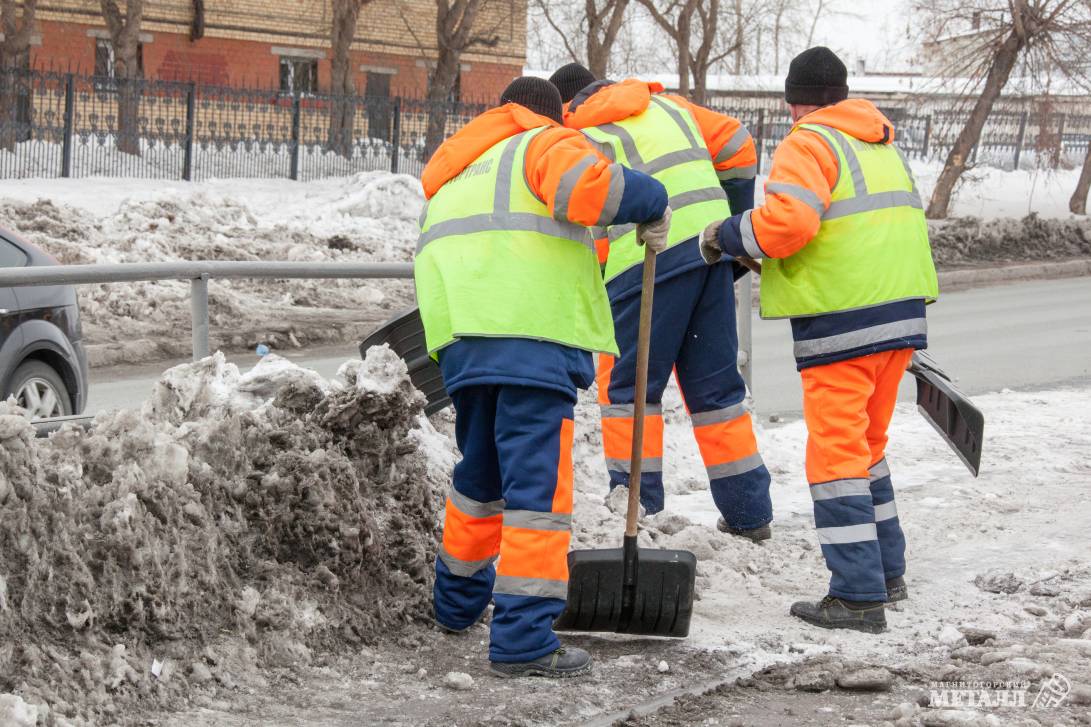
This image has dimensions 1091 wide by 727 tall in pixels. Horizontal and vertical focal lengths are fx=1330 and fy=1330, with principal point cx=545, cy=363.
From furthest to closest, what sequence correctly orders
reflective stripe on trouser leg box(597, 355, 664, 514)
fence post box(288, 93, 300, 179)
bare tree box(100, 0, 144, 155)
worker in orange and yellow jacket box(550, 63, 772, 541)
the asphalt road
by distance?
fence post box(288, 93, 300, 179), bare tree box(100, 0, 144, 155), the asphalt road, reflective stripe on trouser leg box(597, 355, 664, 514), worker in orange and yellow jacket box(550, 63, 772, 541)

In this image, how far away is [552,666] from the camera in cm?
419

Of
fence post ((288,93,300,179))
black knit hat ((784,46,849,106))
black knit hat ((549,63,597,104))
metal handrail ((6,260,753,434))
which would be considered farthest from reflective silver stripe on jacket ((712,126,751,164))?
fence post ((288,93,300,179))

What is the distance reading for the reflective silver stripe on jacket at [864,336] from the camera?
15.9 ft

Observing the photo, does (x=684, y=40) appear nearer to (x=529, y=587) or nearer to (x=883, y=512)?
(x=883, y=512)

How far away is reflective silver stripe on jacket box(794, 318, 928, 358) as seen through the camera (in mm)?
4840

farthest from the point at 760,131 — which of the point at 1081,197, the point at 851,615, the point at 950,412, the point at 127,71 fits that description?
the point at 851,615

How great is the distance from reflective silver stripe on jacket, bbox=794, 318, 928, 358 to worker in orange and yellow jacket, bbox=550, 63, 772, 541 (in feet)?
2.74

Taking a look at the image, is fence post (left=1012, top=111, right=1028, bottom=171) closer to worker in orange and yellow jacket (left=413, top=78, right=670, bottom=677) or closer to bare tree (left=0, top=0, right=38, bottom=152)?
bare tree (left=0, top=0, right=38, bottom=152)

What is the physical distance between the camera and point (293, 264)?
5.73m

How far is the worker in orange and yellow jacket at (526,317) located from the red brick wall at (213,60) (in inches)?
1101

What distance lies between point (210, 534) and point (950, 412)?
9.71 ft

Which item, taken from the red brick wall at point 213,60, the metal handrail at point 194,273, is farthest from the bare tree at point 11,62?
the metal handrail at point 194,273

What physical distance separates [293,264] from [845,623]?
2.73m

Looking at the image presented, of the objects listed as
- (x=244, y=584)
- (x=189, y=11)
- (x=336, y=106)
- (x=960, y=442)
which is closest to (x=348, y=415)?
(x=244, y=584)
